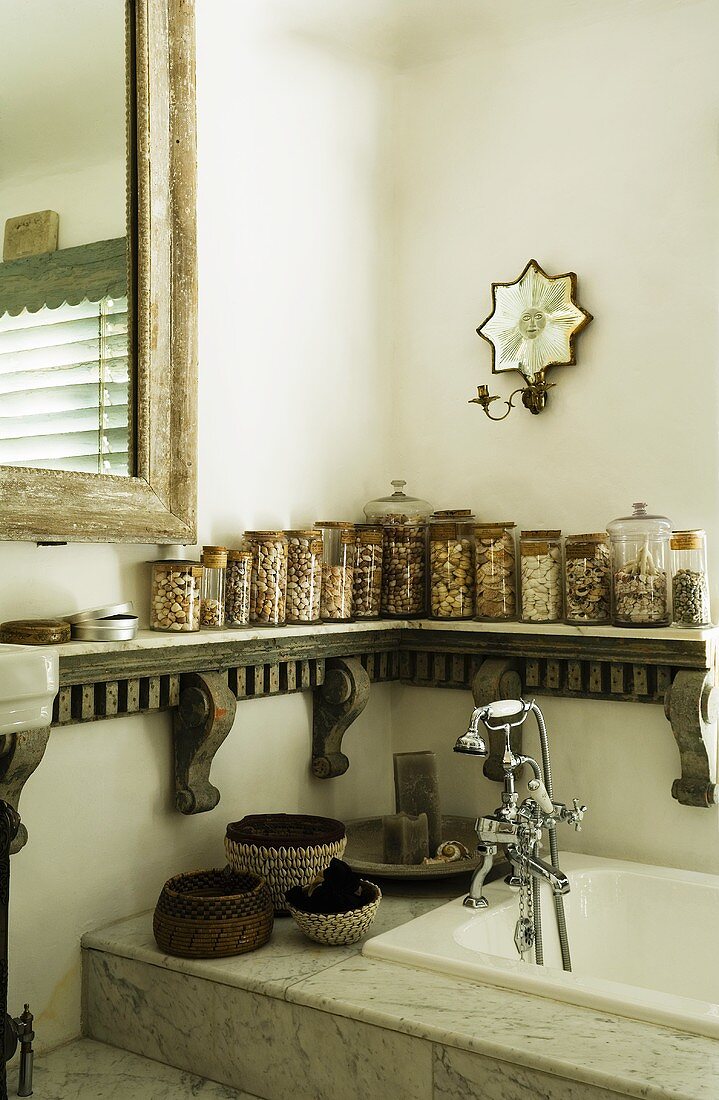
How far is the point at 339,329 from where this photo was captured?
2.42 m

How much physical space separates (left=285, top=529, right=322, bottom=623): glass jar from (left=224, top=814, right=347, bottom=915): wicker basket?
1.49ft

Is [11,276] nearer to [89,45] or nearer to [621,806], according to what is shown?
[89,45]

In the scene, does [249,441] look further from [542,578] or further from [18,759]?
[18,759]

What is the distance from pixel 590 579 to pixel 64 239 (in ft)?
4.00

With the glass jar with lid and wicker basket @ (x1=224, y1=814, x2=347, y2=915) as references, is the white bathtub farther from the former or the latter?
the glass jar with lid

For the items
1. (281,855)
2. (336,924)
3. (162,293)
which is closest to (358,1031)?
(336,924)

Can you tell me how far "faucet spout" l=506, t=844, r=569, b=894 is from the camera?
5.90ft

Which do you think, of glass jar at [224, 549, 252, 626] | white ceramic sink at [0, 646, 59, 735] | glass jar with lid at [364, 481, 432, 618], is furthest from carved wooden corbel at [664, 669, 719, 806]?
white ceramic sink at [0, 646, 59, 735]

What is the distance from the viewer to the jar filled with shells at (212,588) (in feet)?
6.31

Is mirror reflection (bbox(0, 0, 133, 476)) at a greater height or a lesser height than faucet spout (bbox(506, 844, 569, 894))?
greater

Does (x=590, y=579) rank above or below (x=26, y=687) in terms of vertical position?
above

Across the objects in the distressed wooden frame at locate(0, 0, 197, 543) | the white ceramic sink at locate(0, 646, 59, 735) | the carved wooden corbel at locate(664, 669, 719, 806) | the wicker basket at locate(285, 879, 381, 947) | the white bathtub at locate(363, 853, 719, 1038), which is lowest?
the white bathtub at locate(363, 853, 719, 1038)

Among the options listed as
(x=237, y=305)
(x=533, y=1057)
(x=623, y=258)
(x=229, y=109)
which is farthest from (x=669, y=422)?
(x=533, y=1057)

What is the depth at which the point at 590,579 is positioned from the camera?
84.0 inches
